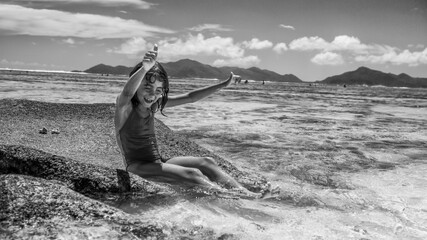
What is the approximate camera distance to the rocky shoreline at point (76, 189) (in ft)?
8.96

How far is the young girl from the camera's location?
4246mm

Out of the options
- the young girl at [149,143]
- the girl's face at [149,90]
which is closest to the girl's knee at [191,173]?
the young girl at [149,143]

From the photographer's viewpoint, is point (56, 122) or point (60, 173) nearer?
point (60, 173)

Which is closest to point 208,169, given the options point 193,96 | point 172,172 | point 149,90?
point 172,172

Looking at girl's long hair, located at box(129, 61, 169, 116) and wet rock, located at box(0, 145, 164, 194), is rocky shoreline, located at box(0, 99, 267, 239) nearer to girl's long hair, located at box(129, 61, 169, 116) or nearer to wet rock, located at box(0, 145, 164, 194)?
wet rock, located at box(0, 145, 164, 194)

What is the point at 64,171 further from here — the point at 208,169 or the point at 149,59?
the point at 208,169

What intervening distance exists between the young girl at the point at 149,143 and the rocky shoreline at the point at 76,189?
237mm

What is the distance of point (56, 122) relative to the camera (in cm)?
823

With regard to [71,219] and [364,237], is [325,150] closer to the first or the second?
[364,237]

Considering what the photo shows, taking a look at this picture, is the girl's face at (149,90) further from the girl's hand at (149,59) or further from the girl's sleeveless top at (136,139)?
the girl's hand at (149,59)

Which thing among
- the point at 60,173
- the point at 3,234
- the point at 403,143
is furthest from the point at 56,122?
the point at 403,143

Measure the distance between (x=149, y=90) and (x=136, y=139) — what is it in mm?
609

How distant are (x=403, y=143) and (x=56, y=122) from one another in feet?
27.5

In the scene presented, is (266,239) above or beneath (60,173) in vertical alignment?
beneath
